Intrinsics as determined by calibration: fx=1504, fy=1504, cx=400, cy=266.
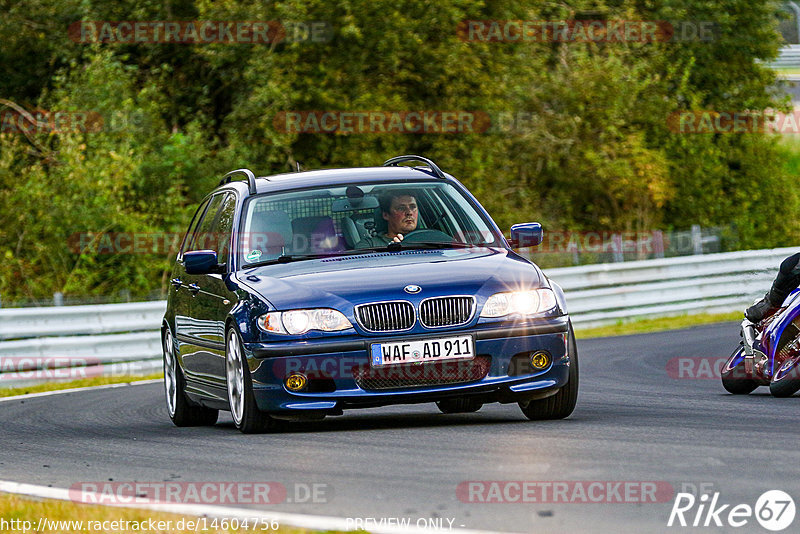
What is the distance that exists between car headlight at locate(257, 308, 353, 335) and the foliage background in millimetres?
14948

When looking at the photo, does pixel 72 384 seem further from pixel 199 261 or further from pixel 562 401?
pixel 562 401

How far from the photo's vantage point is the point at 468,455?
7.05 meters

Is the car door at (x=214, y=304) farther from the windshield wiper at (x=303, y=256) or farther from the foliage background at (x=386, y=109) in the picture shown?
the foliage background at (x=386, y=109)

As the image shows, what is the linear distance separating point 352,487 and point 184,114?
2428 cm

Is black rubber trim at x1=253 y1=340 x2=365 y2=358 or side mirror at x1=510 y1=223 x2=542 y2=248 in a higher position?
side mirror at x1=510 y1=223 x2=542 y2=248

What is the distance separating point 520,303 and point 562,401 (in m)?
0.70

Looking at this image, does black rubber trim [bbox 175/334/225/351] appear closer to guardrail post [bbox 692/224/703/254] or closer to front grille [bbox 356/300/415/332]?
front grille [bbox 356/300/415/332]

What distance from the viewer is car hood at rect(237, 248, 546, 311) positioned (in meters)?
8.27

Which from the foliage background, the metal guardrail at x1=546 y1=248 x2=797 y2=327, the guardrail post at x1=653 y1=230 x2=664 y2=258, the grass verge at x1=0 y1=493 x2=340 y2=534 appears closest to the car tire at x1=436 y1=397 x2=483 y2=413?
the grass verge at x1=0 y1=493 x2=340 y2=534

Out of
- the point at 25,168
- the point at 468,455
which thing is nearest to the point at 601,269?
the point at 25,168

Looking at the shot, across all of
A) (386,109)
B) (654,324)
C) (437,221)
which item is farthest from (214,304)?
(386,109)

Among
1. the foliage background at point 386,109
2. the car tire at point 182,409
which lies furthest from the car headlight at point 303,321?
the foliage background at point 386,109

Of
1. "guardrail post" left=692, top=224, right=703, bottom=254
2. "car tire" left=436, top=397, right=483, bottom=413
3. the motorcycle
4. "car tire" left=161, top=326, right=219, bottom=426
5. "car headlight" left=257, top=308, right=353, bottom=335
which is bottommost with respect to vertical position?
"guardrail post" left=692, top=224, right=703, bottom=254

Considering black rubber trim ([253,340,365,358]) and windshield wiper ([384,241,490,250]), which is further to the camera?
windshield wiper ([384,241,490,250])
